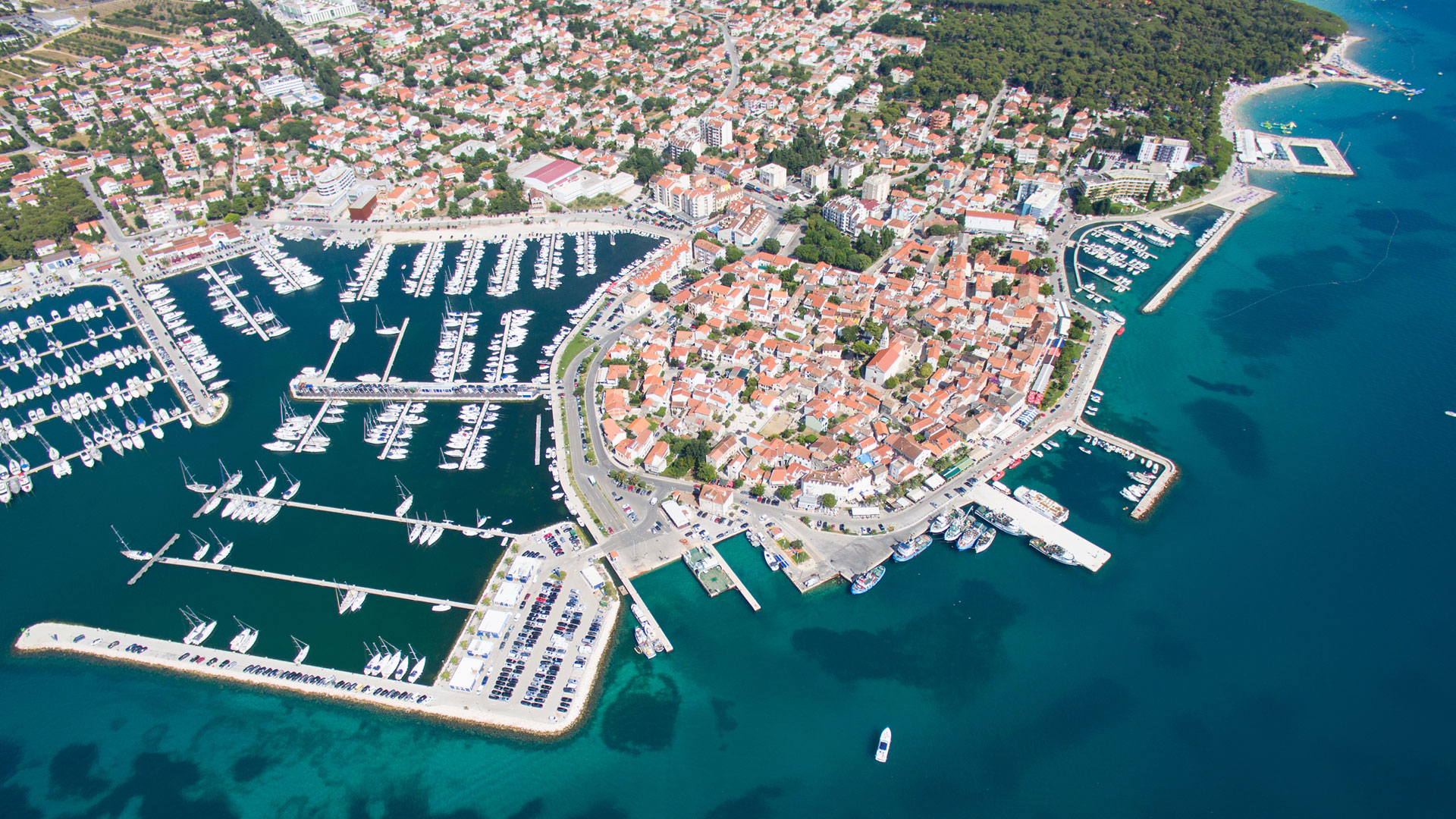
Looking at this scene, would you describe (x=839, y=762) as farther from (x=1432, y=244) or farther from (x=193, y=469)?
(x=1432, y=244)

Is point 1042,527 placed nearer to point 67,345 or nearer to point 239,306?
point 239,306

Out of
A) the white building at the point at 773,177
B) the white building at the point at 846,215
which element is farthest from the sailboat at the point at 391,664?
the white building at the point at 773,177

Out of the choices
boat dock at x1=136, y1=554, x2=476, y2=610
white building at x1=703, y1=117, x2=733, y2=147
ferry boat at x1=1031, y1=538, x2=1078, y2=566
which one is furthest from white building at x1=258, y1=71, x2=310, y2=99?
Answer: ferry boat at x1=1031, y1=538, x2=1078, y2=566

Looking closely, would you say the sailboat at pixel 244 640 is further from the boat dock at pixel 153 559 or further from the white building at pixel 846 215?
the white building at pixel 846 215

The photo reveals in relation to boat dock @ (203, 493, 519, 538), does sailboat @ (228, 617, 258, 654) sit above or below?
below

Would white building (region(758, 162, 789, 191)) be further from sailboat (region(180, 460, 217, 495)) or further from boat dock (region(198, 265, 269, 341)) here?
sailboat (region(180, 460, 217, 495))

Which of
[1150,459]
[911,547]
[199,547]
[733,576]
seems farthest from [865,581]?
[199,547]
